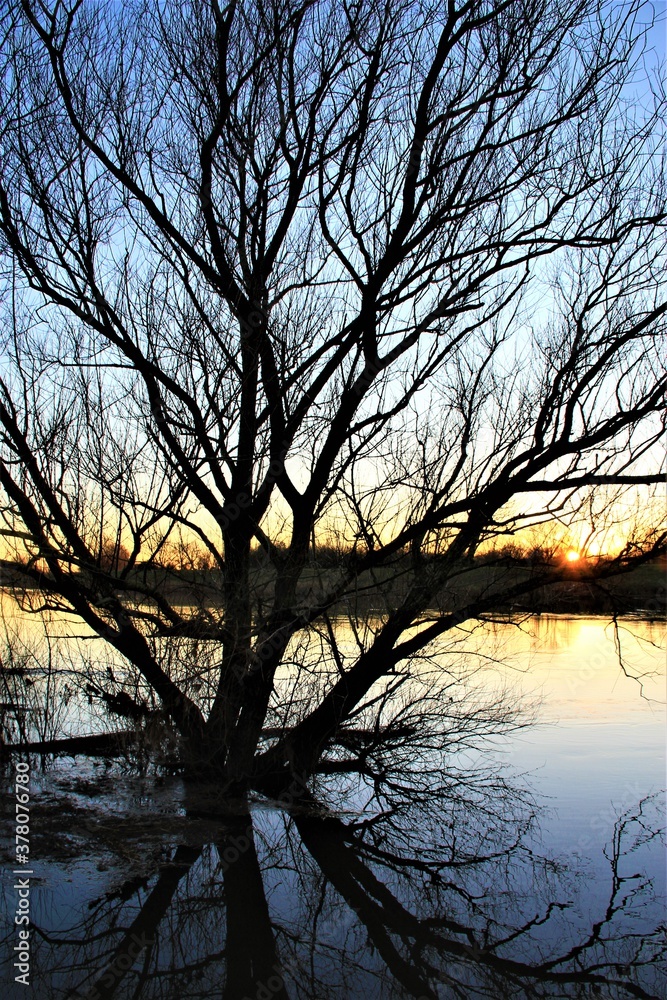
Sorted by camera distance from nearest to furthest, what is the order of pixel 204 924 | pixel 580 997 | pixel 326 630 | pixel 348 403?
1. pixel 580 997
2. pixel 204 924
3. pixel 348 403
4. pixel 326 630

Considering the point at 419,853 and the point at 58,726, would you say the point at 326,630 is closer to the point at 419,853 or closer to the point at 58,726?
the point at 419,853

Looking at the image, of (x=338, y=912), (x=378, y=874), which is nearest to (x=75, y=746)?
(x=378, y=874)

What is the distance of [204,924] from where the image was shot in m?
3.88

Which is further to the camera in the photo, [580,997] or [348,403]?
[348,403]

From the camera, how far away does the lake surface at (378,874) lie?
350cm

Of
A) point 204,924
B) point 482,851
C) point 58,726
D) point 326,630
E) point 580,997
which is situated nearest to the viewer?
point 580,997

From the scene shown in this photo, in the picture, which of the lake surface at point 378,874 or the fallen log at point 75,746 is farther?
the fallen log at point 75,746

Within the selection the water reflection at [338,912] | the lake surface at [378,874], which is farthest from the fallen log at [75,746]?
the water reflection at [338,912]

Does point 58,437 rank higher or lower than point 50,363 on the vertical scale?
lower

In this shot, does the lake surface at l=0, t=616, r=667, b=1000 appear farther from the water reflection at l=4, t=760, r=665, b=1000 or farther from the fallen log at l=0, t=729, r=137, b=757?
the fallen log at l=0, t=729, r=137, b=757

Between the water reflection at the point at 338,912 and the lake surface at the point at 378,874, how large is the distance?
12 mm

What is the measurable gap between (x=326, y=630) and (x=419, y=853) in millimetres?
1630

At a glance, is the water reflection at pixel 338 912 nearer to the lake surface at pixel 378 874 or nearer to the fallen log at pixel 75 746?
the lake surface at pixel 378 874

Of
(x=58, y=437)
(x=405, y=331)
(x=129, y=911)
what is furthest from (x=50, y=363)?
(x=129, y=911)
